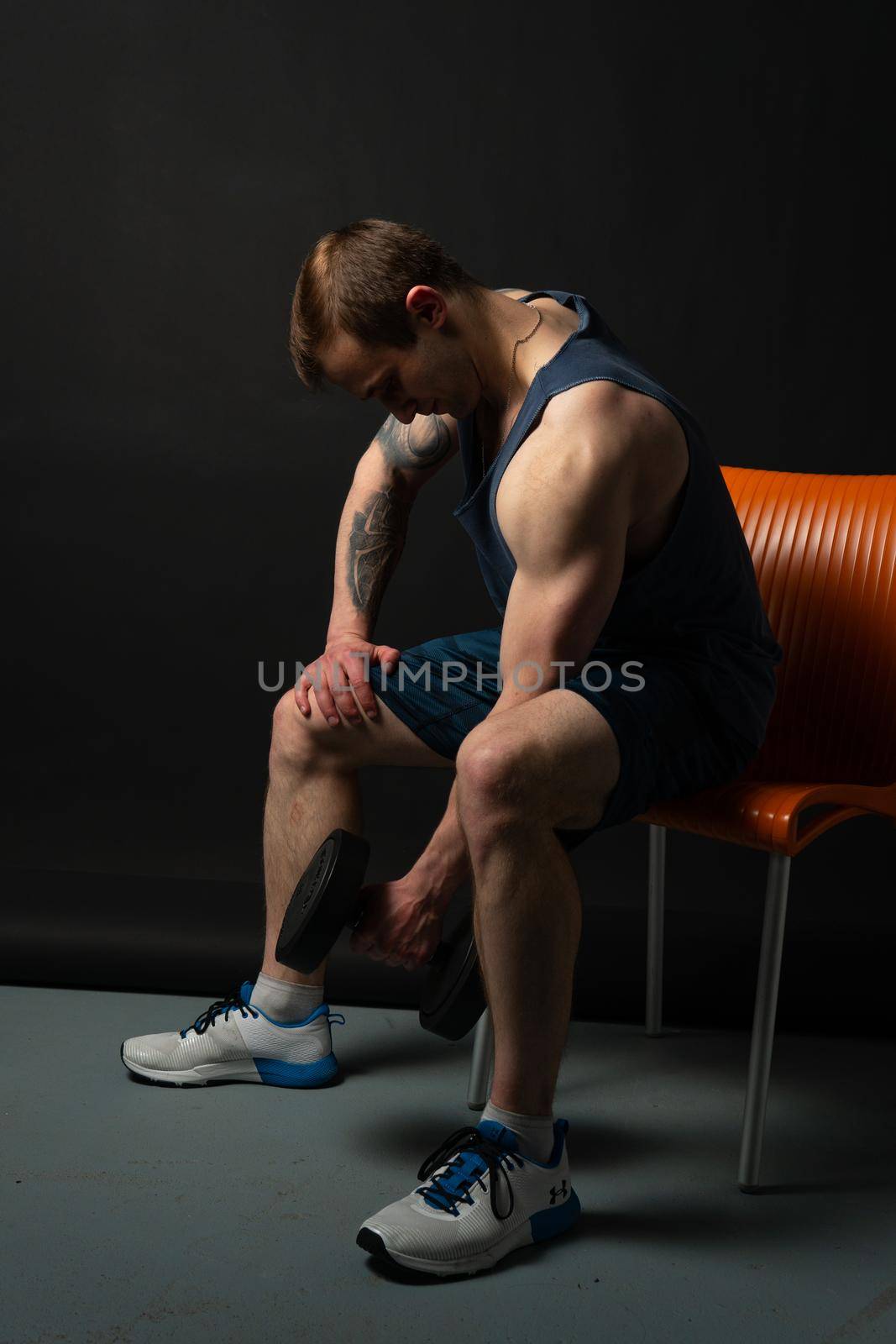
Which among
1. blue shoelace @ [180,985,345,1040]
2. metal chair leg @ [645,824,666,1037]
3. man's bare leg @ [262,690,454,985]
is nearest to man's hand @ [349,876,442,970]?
man's bare leg @ [262,690,454,985]

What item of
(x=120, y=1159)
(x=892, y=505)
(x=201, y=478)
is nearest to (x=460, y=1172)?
(x=120, y=1159)

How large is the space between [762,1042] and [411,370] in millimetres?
957

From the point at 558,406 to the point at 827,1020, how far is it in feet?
3.87

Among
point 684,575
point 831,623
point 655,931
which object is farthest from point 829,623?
point 655,931

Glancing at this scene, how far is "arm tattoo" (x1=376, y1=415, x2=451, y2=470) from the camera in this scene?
2.05 m

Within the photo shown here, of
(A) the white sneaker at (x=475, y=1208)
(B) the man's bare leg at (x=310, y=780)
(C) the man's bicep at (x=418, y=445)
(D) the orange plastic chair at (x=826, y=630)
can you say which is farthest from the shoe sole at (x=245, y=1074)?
(C) the man's bicep at (x=418, y=445)

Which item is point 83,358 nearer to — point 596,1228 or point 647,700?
point 647,700

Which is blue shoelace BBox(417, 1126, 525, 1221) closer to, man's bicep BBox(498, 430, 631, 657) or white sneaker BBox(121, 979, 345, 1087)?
white sneaker BBox(121, 979, 345, 1087)

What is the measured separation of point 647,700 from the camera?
1.66m

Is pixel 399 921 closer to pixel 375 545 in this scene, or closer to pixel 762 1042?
pixel 762 1042

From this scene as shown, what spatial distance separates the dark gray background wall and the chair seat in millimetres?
614

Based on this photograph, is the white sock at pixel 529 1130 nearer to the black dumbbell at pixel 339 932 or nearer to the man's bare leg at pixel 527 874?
the man's bare leg at pixel 527 874

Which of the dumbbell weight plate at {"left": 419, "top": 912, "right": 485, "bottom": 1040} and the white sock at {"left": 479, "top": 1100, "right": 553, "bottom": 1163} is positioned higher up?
the dumbbell weight plate at {"left": 419, "top": 912, "right": 485, "bottom": 1040}

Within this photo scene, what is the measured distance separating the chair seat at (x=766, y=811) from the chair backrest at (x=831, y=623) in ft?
0.52
